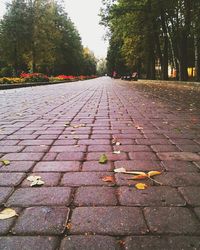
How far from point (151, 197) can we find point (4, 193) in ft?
3.65

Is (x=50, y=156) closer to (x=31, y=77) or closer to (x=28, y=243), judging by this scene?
(x=28, y=243)

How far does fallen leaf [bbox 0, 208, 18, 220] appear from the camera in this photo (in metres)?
1.97

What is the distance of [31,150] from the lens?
3.69m

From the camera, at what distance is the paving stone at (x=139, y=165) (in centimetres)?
294

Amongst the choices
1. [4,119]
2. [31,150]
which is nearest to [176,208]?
[31,150]

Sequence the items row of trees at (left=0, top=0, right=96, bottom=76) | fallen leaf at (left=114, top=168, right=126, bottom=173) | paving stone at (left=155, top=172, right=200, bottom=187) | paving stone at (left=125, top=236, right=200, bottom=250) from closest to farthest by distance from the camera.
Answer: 1. paving stone at (left=125, top=236, right=200, bottom=250)
2. paving stone at (left=155, top=172, right=200, bottom=187)
3. fallen leaf at (left=114, top=168, right=126, bottom=173)
4. row of trees at (left=0, top=0, right=96, bottom=76)

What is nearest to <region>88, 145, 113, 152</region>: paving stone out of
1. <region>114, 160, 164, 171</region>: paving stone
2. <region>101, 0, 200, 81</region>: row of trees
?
<region>114, 160, 164, 171</region>: paving stone

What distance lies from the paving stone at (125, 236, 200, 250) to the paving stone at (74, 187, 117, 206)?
48 cm

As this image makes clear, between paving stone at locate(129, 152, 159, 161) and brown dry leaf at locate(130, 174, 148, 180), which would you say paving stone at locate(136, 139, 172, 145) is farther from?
brown dry leaf at locate(130, 174, 148, 180)

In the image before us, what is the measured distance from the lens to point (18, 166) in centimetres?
304

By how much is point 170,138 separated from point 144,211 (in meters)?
2.35

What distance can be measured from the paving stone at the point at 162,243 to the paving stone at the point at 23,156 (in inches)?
71.3

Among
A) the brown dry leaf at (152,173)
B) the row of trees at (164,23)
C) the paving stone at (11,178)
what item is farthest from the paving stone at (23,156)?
the row of trees at (164,23)

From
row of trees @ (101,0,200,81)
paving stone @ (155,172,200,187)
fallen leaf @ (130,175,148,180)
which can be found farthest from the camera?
row of trees @ (101,0,200,81)
